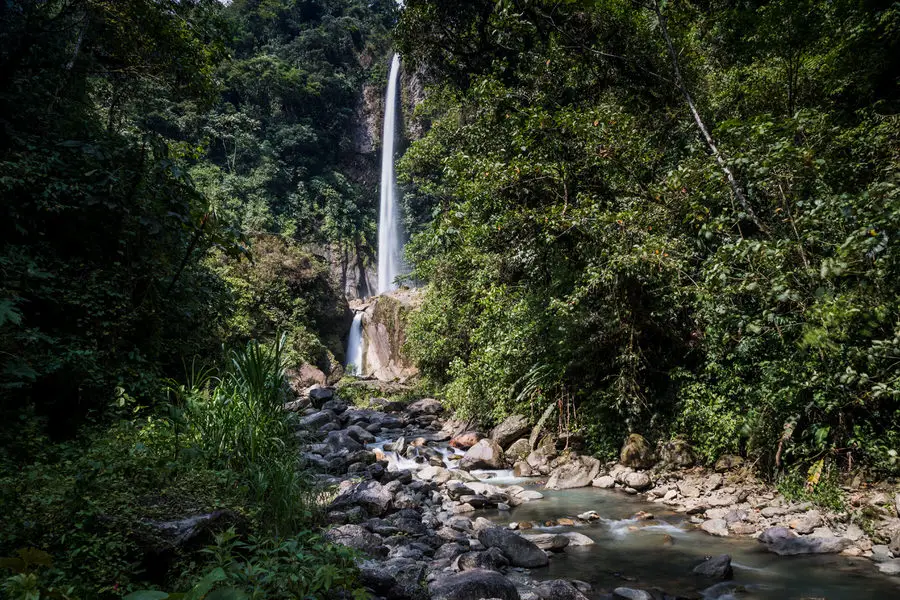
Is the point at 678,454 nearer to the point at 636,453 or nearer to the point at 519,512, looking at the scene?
the point at 636,453

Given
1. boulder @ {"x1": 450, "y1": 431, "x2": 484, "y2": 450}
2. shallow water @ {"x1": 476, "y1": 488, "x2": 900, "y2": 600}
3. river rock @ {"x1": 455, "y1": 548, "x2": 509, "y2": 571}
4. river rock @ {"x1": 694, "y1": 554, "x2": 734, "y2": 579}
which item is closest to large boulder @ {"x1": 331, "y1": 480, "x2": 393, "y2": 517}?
shallow water @ {"x1": 476, "y1": 488, "x2": 900, "y2": 600}

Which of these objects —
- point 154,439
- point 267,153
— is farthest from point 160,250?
point 267,153

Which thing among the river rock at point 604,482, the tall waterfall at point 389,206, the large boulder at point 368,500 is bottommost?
the river rock at point 604,482

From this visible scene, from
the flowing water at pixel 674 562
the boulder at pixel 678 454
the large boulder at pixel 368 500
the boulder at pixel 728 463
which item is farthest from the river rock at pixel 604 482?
the large boulder at pixel 368 500

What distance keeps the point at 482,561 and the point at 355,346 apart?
1966 centimetres

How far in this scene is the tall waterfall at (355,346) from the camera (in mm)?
22844

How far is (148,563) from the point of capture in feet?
8.79

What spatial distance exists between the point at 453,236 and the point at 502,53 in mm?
5813

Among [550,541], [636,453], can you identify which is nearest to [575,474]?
[636,453]

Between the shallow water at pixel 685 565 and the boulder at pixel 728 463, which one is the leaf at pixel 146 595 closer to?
the shallow water at pixel 685 565

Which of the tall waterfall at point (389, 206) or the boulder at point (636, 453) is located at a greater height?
the tall waterfall at point (389, 206)

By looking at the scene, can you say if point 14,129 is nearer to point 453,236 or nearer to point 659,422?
point 453,236

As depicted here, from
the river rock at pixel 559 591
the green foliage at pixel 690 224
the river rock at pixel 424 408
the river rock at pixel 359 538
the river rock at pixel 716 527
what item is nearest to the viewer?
the river rock at pixel 559 591

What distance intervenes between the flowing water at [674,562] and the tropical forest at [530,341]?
0.04 meters
